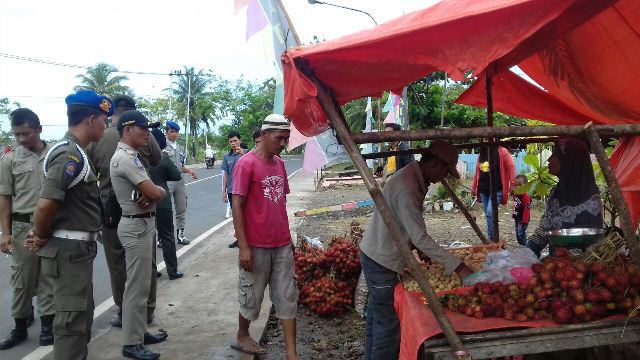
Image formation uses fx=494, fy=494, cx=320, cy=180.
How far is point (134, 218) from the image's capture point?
3.99 metres

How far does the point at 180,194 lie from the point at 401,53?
604cm

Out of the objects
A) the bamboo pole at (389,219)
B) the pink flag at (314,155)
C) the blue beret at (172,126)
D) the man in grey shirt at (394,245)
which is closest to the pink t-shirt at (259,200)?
the man in grey shirt at (394,245)

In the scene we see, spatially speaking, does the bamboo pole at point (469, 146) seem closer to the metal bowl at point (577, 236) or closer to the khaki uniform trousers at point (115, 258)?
the metal bowl at point (577, 236)

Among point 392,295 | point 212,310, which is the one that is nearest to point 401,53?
point 392,295

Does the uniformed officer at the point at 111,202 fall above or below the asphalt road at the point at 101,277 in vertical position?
above

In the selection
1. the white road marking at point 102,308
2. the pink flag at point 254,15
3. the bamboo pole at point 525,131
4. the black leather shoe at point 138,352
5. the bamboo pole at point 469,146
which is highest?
the pink flag at point 254,15

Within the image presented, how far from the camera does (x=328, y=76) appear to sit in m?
2.85

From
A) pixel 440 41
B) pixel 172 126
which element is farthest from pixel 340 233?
pixel 440 41

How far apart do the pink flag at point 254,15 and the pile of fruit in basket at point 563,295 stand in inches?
128

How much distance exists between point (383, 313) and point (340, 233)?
21.3 feet

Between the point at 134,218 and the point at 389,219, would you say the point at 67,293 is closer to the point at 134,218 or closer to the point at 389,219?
the point at 134,218

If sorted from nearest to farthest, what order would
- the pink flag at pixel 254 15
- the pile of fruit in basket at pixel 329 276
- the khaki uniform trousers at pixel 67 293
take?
the khaki uniform trousers at pixel 67 293, the pink flag at pixel 254 15, the pile of fruit in basket at pixel 329 276

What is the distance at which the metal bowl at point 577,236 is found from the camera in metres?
3.56

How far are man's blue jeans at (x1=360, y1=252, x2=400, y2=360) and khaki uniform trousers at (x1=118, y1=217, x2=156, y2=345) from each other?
1.84m
